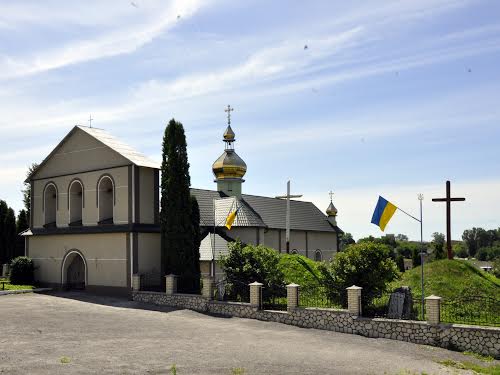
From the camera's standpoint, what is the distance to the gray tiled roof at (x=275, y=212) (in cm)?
3725

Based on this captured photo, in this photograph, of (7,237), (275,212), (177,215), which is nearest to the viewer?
(177,215)

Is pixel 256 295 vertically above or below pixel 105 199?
below

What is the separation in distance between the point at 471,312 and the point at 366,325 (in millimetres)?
4085

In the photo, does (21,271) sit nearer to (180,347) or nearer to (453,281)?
(180,347)

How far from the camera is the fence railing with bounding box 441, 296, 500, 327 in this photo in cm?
2048

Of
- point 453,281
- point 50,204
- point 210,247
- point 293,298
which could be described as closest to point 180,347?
point 293,298

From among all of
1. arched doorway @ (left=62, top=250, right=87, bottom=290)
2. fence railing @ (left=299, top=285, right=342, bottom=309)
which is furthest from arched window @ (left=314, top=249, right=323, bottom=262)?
fence railing @ (left=299, top=285, right=342, bottom=309)

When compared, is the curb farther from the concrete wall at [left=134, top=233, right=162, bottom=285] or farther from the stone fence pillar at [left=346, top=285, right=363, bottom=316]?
→ the stone fence pillar at [left=346, top=285, right=363, bottom=316]

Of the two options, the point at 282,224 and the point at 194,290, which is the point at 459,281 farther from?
the point at 282,224

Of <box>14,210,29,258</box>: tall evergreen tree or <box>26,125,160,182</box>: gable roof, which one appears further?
<box>14,210,29,258</box>: tall evergreen tree

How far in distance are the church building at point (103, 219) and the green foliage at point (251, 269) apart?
15.0 feet

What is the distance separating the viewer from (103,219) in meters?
30.4

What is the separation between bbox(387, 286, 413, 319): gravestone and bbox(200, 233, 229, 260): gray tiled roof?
12264 mm

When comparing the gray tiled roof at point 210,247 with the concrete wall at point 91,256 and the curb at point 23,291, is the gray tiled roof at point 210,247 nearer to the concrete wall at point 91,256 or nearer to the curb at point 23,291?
the concrete wall at point 91,256
